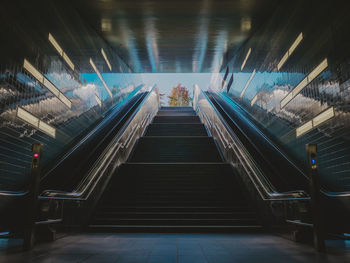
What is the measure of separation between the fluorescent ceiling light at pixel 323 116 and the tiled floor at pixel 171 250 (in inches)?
91.7

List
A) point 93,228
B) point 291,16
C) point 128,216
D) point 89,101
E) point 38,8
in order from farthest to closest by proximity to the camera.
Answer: point 89,101, point 291,16, point 38,8, point 128,216, point 93,228

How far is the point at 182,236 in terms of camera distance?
15.7 feet

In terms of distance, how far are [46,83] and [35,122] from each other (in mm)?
1063

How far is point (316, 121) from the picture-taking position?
5.85m

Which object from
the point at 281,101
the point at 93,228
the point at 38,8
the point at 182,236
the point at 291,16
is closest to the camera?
the point at 182,236

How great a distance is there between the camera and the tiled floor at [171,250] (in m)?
3.18

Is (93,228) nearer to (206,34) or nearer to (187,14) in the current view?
(187,14)

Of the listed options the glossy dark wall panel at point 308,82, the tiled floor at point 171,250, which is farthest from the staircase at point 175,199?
the glossy dark wall panel at point 308,82

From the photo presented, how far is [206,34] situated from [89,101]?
15.1 ft

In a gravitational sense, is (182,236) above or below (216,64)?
below

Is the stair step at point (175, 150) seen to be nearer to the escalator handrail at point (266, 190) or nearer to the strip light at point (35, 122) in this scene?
the escalator handrail at point (266, 190)

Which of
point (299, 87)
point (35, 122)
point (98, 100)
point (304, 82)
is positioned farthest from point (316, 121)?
point (98, 100)

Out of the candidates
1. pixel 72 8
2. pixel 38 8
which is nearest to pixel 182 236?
pixel 38 8

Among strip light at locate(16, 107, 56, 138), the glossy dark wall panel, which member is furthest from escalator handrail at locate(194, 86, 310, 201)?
strip light at locate(16, 107, 56, 138)
